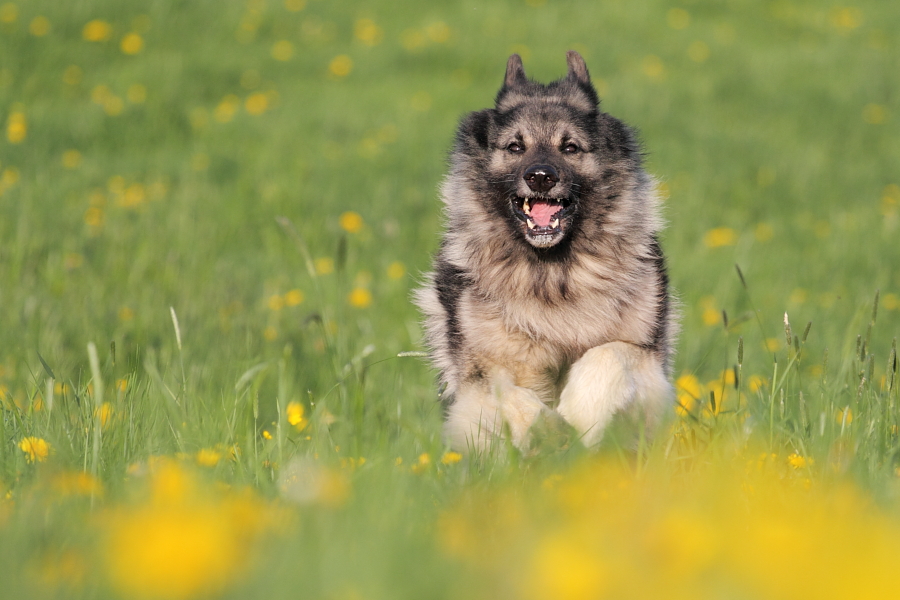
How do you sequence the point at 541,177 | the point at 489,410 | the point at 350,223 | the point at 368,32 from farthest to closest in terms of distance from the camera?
1. the point at 368,32
2. the point at 350,223
3. the point at 541,177
4. the point at 489,410

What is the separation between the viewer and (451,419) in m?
3.12

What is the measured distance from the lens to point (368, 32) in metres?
11.7

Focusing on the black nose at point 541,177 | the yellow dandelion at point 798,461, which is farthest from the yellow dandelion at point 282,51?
the yellow dandelion at point 798,461

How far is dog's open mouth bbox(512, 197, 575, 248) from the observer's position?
11.2ft

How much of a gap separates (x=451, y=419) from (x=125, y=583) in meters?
2.08

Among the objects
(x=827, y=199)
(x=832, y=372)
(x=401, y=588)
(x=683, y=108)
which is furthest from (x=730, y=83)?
(x=401, y=588)

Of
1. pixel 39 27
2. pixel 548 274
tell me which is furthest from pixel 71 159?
pixel 548 274

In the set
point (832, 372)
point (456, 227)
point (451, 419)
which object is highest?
point (456, 227)

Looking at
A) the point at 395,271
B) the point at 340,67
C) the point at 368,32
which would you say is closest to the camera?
the point at 395,271

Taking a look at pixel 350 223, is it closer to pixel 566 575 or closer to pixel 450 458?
pixel 450 458

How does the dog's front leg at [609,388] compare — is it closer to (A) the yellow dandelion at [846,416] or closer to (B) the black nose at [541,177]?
(A) the yellow dandelion at [846,416]

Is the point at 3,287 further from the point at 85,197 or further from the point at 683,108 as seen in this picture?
the point at 683,108

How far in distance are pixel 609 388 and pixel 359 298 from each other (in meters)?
3.22

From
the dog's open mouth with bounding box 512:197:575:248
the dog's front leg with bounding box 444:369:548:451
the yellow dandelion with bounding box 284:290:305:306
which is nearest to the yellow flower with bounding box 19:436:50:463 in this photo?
the dog's front leg with bounding box 444:369:548:451
